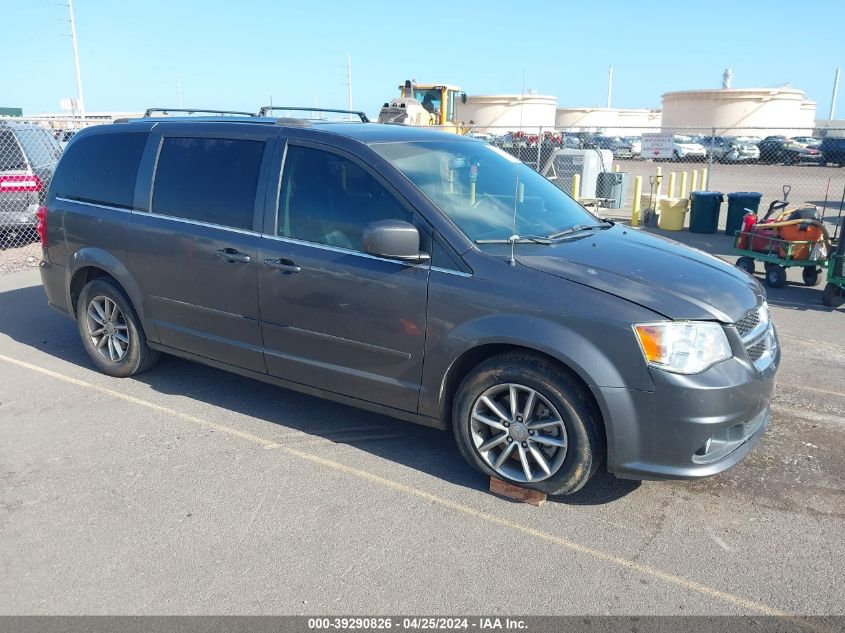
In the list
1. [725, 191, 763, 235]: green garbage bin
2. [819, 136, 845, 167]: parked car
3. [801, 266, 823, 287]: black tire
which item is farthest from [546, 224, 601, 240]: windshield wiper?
[819, 136, 845, 167]: parked car

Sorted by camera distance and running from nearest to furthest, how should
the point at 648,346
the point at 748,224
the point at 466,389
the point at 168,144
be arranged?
1. the point at 648,346
2. the point at 466,389
3. the point at 168,144
4. the point at 748,224

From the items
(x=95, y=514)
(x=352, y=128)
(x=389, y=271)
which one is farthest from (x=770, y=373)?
(x=95, y=514)

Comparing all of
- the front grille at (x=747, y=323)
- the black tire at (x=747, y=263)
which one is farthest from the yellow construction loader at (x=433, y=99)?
the front grille at (x=747, y=323)

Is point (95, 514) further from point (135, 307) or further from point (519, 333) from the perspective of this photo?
point (519, 333)

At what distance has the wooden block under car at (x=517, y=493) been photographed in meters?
3.63

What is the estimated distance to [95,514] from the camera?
11.7 feet

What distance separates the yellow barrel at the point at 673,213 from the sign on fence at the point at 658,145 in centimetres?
253

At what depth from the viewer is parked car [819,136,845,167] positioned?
33.8 metres

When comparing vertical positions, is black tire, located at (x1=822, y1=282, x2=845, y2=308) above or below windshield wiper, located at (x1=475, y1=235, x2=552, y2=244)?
below

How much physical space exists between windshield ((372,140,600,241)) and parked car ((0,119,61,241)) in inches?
328

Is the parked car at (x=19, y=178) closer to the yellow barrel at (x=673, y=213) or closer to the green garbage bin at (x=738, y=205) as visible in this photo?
the yellow barrel at (x=673, y=213)

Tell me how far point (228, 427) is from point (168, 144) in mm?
2067

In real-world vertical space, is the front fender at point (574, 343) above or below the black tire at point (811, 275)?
above

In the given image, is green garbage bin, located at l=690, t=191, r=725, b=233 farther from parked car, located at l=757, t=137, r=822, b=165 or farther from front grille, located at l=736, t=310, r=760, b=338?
parked car, located at l=757, t=137, r=822, b=165
